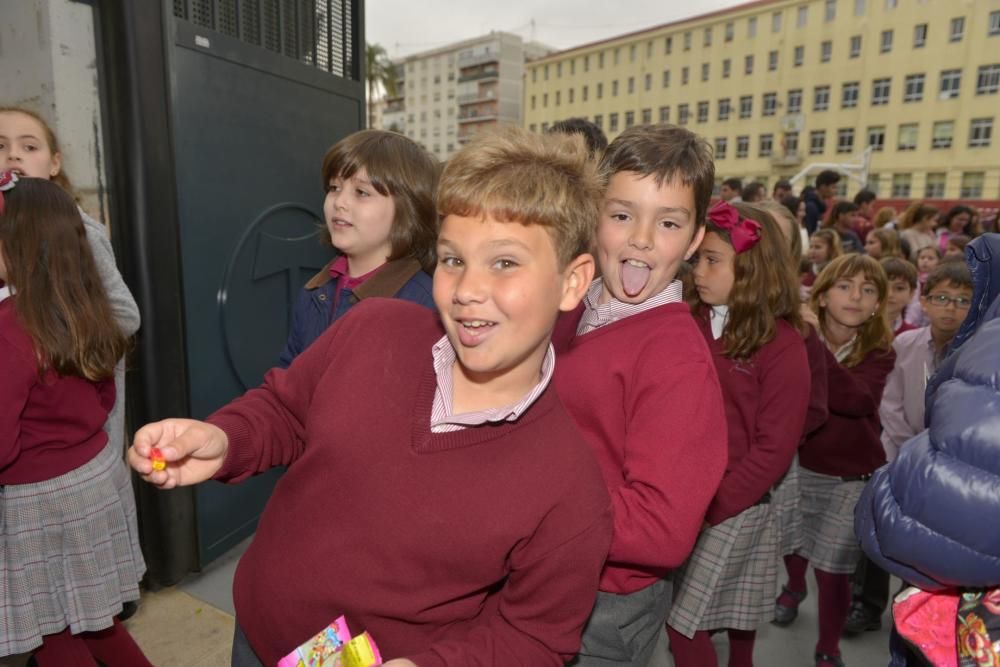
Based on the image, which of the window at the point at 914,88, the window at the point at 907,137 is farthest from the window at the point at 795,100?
the window at the point at 907,137

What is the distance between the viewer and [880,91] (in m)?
45.1

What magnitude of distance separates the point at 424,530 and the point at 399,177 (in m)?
1.40

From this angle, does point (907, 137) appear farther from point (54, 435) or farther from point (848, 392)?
point (54, 435)

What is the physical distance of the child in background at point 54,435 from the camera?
195cm

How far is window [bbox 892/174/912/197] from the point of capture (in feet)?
141

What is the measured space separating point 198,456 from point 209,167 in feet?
6.73

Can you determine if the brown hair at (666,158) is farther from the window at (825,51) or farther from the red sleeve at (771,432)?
the window at (825,51)

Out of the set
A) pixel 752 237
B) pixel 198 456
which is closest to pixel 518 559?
pixel 198 456

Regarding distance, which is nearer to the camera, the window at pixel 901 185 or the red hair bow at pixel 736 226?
the red hair bow at pixel 736 226

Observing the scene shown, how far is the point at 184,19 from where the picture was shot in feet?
8.68

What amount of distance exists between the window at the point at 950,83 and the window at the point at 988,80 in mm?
1043

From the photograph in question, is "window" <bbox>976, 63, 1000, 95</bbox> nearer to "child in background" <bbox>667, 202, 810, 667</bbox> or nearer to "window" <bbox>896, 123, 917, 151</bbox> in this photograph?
"window" <bbox>896, 123, 917, 151</bbox>

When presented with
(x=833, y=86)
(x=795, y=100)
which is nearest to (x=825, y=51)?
(x=833, y=86)

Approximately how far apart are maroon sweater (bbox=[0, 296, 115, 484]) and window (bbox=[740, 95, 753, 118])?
5726cm
